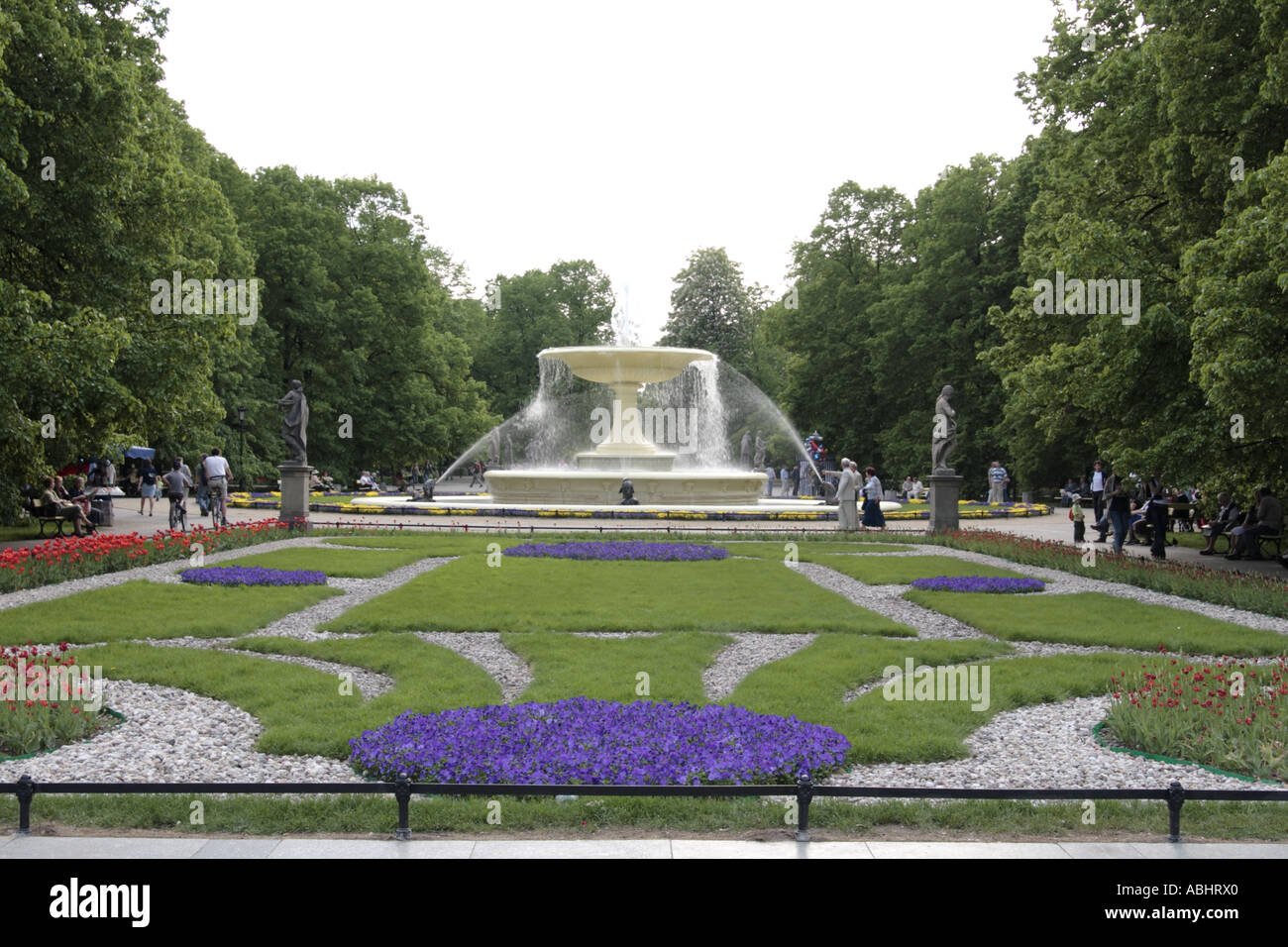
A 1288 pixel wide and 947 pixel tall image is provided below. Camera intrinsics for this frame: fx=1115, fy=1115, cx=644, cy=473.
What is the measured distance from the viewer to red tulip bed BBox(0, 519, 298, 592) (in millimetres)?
14227

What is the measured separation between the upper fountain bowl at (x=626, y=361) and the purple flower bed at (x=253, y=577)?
17.6 m

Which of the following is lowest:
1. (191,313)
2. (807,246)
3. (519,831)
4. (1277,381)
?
(519,831)

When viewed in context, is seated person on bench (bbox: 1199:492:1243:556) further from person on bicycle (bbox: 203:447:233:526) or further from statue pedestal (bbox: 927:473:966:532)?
person on bicycle (bbox: 203:447:233:526)

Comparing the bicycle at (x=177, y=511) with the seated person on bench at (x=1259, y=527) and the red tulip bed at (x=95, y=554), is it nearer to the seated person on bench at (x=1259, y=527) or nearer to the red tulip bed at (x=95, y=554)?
the red tulip bed at (x=95, y=554)

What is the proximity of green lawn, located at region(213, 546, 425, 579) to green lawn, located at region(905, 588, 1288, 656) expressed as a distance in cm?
757

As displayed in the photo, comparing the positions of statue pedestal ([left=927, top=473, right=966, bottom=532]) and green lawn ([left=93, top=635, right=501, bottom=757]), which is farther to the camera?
statue pedestal ([left=927, top=473, right=966, bottom=532])

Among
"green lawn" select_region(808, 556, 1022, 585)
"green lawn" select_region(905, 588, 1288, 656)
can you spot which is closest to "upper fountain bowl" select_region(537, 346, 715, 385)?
"green lawn" select_region(808, 556, 1022, 585)

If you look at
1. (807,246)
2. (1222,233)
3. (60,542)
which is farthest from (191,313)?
(807,246)

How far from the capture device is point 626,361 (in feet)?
106

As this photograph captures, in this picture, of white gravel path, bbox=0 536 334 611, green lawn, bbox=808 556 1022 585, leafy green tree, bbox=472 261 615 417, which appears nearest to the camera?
white gravel path, bbox=0 536 334 611

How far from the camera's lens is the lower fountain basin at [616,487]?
1162 inches

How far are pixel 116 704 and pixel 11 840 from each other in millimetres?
3126
